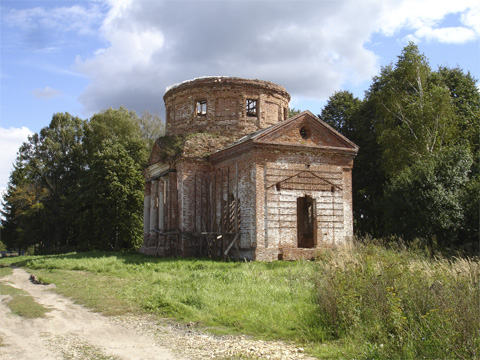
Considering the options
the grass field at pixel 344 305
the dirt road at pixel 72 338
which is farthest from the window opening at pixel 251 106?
the dirt road at pixel 72 338

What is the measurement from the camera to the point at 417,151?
84.7 ft

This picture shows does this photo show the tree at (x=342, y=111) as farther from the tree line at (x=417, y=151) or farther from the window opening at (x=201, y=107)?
the window opening at (x=201, y=107)

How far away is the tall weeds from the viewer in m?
5.69

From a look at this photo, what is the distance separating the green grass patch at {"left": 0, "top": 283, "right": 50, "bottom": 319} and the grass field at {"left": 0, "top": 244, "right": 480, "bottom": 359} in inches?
43.2

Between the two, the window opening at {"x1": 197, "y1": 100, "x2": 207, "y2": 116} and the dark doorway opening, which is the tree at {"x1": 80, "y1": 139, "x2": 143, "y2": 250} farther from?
the dark doorway opening

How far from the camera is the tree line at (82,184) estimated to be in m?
34.5

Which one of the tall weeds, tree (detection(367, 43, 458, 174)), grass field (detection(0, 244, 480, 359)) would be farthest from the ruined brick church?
the tall weeds

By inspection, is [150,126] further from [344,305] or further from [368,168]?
[344,305]

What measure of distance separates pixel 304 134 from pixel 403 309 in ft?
49.0

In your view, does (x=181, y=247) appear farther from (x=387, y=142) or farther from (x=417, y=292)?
(x=417, y=292)

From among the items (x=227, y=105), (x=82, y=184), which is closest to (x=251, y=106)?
(x=227, y=105)

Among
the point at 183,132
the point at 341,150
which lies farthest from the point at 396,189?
the point at 183,132

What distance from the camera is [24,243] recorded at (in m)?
41.0

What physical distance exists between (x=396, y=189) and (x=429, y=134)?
22.1 feet
